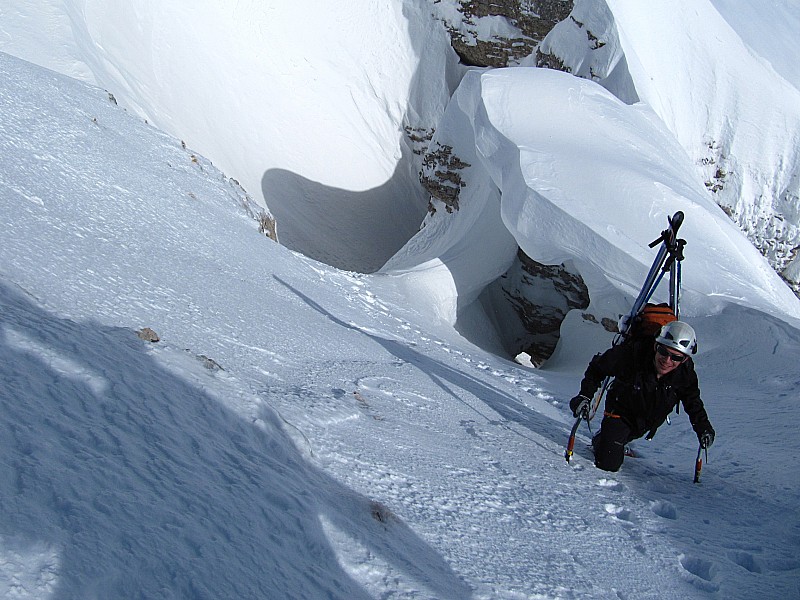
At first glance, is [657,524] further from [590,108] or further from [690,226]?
[590,108]

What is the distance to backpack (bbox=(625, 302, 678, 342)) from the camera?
3.54 m

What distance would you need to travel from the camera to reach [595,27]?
479 inches

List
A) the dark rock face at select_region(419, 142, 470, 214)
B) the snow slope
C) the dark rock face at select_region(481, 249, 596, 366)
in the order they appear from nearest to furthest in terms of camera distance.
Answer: the dark rock face at select_region(481, 249, 596, 366) → the dark rock face at select_region(419, 142, 470, 214) → the snow slope

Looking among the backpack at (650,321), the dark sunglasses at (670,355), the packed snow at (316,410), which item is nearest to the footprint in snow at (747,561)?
the packed snow at (316,410)

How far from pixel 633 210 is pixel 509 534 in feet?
17.9

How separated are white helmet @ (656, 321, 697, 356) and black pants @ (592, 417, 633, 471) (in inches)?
21.5

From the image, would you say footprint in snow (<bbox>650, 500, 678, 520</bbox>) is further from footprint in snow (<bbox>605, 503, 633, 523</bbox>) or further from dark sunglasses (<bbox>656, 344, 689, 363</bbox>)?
dark sunglasses (<bbox>656, 344, 689, 363</bbox>)

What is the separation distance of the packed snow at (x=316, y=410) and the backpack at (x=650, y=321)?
73cm

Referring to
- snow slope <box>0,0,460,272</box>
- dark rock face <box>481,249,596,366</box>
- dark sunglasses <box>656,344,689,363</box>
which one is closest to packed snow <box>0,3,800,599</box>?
dark sunglasses <box>656,344,689,363</box>

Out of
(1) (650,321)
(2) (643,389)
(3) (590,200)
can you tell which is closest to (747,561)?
(2) (643,389)

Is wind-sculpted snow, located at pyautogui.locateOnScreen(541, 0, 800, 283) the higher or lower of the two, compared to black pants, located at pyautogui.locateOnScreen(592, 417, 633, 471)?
higher

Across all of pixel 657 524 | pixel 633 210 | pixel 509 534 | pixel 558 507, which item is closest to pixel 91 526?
pixel 509 534

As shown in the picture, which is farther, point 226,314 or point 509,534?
point 226,314

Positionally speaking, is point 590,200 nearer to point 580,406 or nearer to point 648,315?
point 648,315
